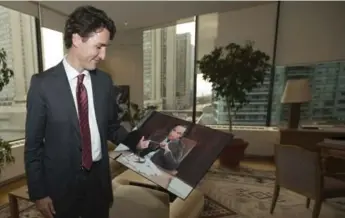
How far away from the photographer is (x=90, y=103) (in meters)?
1.12

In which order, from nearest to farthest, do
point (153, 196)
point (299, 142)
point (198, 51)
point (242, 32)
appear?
point (153, 196) < point (299, 142) < point (242, 32) < point (198, 51)

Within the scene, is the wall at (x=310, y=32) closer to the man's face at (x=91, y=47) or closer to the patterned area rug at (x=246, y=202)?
the patterned area rug at (x=246, y=202)

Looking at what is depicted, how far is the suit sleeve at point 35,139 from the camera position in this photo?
1.01 meters

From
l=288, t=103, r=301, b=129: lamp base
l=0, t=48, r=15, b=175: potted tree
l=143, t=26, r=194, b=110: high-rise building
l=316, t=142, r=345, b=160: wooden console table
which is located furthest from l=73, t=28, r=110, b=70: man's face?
l=143, t=26, r=194, b=110: high-rise building

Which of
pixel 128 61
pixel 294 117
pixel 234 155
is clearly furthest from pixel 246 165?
pixel 128 61

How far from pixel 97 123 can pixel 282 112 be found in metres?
4.43

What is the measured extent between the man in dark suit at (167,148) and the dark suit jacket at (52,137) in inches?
12.7

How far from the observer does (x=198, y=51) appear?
504 centimetres

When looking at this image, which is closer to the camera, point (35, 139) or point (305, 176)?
point (35, 139)

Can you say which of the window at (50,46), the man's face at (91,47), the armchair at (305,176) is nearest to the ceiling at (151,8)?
the window at (50,46)

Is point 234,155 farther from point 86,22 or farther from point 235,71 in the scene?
point 86,22

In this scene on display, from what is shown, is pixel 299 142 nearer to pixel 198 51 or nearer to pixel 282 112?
pixel 282 112

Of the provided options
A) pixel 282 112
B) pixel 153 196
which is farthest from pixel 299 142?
pixel 153 196

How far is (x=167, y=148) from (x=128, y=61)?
4.41 metres
